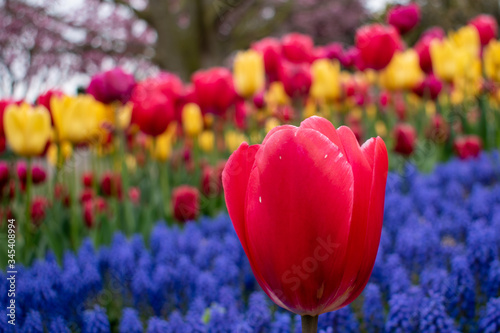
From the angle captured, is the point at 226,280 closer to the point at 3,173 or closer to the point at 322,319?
the point at 322,319

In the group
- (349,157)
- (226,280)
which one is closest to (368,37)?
(226,280)

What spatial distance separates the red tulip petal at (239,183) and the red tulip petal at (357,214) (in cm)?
12

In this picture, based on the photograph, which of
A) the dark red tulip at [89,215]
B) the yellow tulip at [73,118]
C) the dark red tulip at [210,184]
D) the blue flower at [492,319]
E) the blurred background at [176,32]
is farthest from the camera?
the blurred background at [176,32]

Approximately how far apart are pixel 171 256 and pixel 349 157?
3.20 ft

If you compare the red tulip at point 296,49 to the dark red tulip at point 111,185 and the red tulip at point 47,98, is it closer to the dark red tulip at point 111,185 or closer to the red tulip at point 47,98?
the dark red tulip at point 111,185

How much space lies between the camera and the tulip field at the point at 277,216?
546 millimetres

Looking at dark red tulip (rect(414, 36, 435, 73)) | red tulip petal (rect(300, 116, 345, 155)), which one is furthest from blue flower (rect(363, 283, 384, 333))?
dark red tulip (rect(414, 36, 435, 73))

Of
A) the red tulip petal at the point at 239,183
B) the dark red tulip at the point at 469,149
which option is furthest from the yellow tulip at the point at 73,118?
the dark red tulip at the point at 469,149

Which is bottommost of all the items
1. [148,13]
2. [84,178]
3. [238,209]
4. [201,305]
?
[148,13]

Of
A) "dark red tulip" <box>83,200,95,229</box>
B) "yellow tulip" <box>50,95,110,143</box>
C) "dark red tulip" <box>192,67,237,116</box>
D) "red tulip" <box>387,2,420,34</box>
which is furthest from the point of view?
"red tulip" <box>387,2,420,34</box>

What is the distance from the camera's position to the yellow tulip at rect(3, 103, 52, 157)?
170 centimetres

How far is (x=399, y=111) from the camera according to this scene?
3832 millimetres

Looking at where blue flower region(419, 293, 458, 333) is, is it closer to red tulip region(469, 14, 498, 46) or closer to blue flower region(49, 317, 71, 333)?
blue flower region(49, 317, 71, 333)

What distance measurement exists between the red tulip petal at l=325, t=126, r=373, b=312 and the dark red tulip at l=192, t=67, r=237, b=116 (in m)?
2.15
